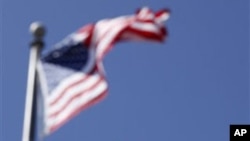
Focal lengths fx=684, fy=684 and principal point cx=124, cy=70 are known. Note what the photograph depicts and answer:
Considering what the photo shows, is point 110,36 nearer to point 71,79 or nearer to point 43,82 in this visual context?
point 71,79

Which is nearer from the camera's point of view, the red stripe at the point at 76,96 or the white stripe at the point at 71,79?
the red stripe at the point at 76,96

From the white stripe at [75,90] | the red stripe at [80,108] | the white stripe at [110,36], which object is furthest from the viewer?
the white stripe at [110,36]

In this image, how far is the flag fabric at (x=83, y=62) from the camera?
32.7 ft

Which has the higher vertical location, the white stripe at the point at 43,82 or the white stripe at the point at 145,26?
the white stripe at the point at 145,26

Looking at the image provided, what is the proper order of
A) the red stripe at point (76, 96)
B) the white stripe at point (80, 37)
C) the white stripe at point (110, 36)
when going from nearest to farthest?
the red stripe at point (76, 96)
the white stripe at point (110, 36)
the white stripe at point (80, 37)

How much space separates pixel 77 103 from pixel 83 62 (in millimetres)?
817

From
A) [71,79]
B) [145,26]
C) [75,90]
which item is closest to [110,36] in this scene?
[145,26]

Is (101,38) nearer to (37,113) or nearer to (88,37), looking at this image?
(88,37)

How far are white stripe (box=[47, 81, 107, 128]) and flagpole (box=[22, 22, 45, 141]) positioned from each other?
265 mm

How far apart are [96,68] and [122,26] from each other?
31.4 inches

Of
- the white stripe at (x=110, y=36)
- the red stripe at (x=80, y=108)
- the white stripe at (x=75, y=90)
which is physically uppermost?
the white stripe at (x=110, y=36)

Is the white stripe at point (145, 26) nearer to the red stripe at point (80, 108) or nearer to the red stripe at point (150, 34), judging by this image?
the red stripe at point (150, 34)

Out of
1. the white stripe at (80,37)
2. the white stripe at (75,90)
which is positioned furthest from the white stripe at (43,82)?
the white stripe at (80,37)

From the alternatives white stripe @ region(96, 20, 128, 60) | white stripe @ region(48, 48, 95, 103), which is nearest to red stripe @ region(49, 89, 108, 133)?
white stripe @ region(48, 48, 95, 103)
